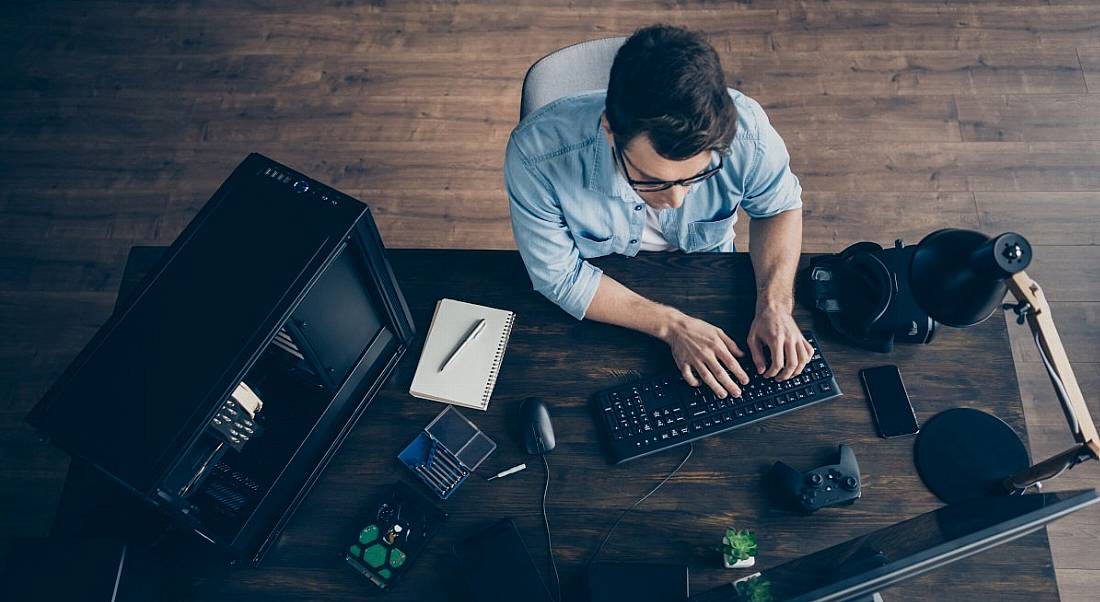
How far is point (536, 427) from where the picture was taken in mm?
1394

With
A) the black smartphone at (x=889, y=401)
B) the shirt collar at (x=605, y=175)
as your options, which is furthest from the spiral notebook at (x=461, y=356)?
the black smartphone at (x=889, y=401)

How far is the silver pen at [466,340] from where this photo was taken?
4.78 ft

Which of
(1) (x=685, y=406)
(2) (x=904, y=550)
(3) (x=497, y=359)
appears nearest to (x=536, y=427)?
(3) (x=497, y=359)

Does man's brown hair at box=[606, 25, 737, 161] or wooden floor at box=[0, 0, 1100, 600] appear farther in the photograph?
wooden floor at box=[0, 0, 1100, 600]

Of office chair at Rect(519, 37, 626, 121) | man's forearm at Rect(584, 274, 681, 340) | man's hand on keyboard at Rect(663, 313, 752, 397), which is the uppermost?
office chair at Rect(519, 37, 626, 121)

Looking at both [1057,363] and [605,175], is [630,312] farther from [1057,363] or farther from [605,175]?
[1057,363]

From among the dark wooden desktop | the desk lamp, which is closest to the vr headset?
the dark wooden desktop

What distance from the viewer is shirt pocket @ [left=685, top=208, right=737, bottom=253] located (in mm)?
1606

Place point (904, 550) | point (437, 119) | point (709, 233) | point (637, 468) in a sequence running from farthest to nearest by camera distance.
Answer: point (437, 119) → point (709, 233) → point (637, 468) → point (904, 550)

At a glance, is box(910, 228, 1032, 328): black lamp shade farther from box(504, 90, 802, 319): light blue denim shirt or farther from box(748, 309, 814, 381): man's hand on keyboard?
box(504, 90, 802, 319): light blue denim shirt

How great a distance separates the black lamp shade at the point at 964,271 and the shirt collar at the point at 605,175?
20.6 inches

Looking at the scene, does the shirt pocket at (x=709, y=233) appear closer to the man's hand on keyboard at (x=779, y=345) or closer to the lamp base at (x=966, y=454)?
the man's hand on keyboard at (x=779, y=345)

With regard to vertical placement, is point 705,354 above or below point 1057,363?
below

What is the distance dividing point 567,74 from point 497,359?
2.03 feet
